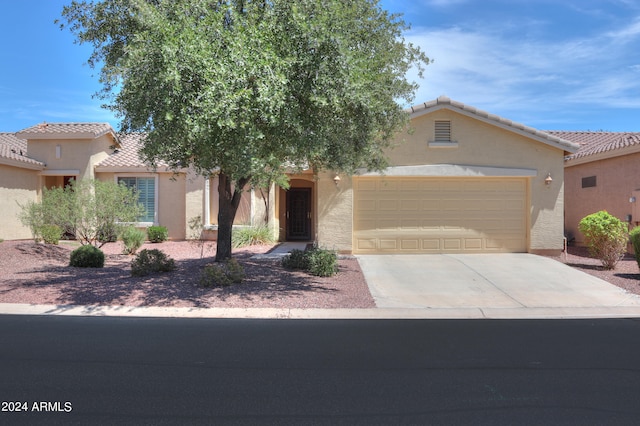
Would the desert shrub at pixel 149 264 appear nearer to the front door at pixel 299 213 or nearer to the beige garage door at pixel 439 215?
the beige garage door at pixel 439 215

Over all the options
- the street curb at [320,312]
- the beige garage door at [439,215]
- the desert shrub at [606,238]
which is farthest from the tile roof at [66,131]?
the desert shrub at [606,238]

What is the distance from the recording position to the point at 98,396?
4469 millimetres

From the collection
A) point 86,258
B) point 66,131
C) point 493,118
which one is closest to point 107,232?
point 86,258

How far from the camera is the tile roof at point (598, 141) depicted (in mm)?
15927

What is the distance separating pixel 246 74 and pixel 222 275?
13.8ft

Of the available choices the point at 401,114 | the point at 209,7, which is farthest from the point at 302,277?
the point at 209,7

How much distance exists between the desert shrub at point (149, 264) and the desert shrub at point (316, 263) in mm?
2906

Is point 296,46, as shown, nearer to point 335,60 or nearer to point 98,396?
point 335,60

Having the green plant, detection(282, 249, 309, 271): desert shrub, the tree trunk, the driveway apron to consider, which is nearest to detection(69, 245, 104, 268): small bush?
the tree trunk

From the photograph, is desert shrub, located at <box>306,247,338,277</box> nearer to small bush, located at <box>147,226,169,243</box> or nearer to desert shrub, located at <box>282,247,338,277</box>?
desert shrub, located at <box>282,247,338,277</box>

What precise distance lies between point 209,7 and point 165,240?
12.3m

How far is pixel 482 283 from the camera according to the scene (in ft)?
34.5

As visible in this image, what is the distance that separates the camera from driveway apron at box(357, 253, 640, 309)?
9.05m

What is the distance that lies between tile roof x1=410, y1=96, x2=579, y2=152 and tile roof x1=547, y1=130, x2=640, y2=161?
10.1ft
